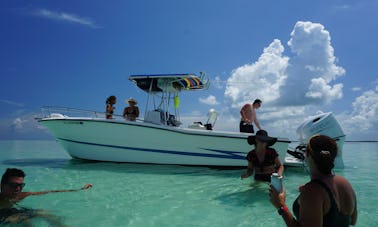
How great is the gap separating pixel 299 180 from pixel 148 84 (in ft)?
18.2

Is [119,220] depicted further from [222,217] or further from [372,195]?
[372,195]

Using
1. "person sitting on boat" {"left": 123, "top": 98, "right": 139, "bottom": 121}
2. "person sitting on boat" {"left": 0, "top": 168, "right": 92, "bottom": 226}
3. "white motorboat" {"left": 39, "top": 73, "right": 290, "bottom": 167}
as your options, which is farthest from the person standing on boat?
"person sitting on boat" {"left": 0, "top": 168, "right": 92, "bottom": 226}

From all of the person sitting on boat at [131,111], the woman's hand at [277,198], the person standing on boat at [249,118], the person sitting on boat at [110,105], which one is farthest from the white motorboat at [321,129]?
the woman's hand at [277,198]

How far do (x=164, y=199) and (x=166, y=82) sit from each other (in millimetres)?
5297

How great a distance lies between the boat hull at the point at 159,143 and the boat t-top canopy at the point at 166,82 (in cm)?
172

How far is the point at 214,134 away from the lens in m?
7.87

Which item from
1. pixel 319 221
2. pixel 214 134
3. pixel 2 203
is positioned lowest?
pixel 2 203

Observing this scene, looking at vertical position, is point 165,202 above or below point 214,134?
below

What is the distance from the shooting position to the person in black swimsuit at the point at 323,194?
4.46 feet

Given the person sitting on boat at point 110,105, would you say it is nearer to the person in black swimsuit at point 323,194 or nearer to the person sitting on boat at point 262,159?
the person sitting on boat at point 262,159

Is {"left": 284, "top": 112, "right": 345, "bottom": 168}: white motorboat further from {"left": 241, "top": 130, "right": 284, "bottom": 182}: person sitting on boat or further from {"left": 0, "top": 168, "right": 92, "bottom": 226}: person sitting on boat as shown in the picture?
{"left": 0, "top": 168, "right": 92, "bottom": 226}: person sitting on boat

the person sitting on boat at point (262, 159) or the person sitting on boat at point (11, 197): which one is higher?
the person sitting on boat at point (262, 159)

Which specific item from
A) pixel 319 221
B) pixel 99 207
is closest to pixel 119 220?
pixel 99 207

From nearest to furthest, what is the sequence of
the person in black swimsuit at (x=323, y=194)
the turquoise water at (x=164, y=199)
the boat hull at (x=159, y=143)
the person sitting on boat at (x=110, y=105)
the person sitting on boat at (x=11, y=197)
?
1. the person in black swimsuit at (x=323, y=194)
2. the person sitting on boat at (x=11, y=197)
3. the turquoise water at (x=164, y=199)
4. the boat hull at (x=159, y=143)
5. the person sitting on boat at (x=110, y=105)
